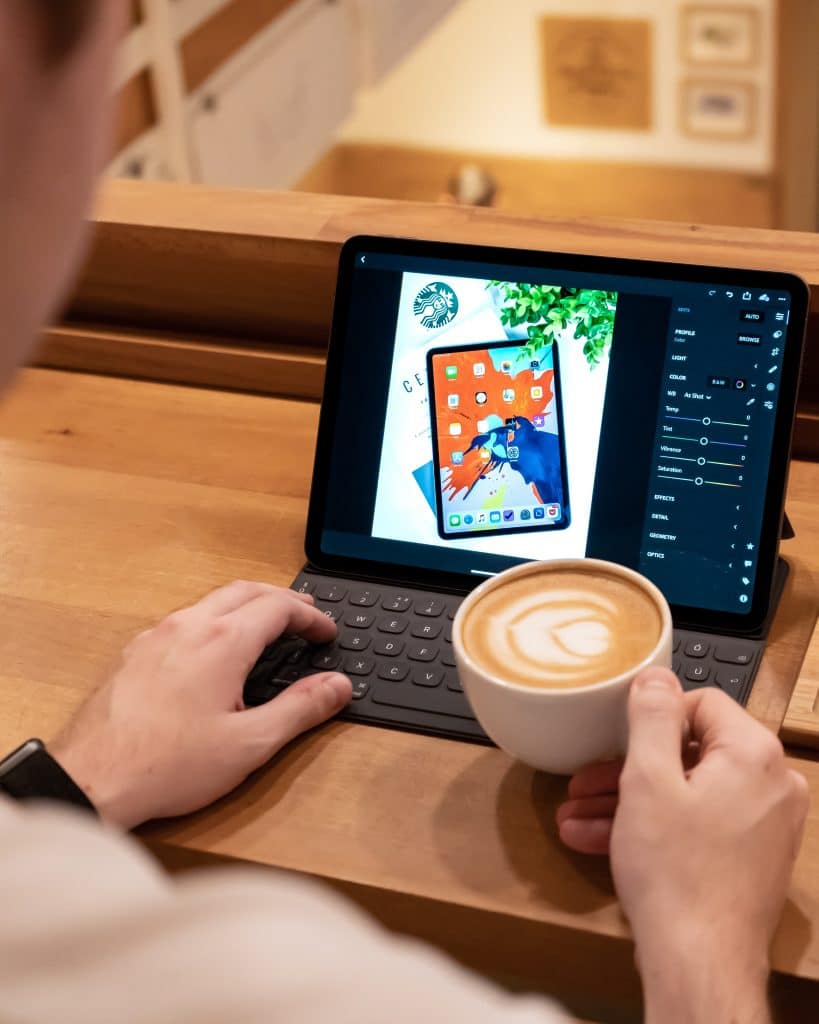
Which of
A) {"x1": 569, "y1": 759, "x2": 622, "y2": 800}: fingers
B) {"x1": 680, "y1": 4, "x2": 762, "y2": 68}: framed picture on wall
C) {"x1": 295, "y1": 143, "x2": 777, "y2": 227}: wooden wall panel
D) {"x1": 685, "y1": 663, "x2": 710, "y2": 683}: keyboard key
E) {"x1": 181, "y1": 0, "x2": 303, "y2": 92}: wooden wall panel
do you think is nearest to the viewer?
{"x1": 569, "y1": 759, "x2": 622, "y2": 800}: fingers

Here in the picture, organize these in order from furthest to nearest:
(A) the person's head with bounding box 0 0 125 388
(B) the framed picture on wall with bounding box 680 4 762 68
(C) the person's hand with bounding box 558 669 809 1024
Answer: (B) the framed picture on wall with bounding box 680 4 762 68
(C) the person's hand with bounding box 558 669 809 1024
(A) the person's head with bounding box 0 0 125 388

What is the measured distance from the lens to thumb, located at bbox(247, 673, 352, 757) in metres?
0.82

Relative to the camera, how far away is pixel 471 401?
93cm

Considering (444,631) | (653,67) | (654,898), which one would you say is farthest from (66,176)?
(653,67)

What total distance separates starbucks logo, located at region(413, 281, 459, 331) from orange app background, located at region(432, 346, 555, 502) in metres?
0.02

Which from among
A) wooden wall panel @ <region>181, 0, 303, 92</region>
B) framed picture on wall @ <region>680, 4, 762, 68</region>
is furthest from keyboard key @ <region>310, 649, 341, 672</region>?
framed picture on wall @ <region>680, 4, 762, 68</region>

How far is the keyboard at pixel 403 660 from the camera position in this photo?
2.78ft

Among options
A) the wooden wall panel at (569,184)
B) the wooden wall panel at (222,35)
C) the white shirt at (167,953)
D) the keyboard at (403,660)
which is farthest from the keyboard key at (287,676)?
the wooden wall panel at (569,184)

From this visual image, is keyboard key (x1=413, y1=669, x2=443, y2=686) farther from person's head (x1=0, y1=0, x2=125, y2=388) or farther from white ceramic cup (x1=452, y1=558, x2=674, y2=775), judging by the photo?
person's head (x1=0, y1=0, x2=125, y2=388)

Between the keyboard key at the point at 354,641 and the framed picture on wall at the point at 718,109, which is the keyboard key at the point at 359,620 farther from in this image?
the framed picture on wall at the point at 718,109

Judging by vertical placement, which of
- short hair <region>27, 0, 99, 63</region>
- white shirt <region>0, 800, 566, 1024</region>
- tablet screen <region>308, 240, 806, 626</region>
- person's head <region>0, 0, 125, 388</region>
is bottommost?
white shirt <region>0, 800, 566, 1024</region>

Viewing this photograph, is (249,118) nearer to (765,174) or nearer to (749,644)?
(765,174)

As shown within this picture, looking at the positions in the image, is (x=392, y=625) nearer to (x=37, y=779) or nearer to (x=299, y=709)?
(x=299, y=709)

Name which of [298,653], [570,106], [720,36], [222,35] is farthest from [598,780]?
[570,106]
